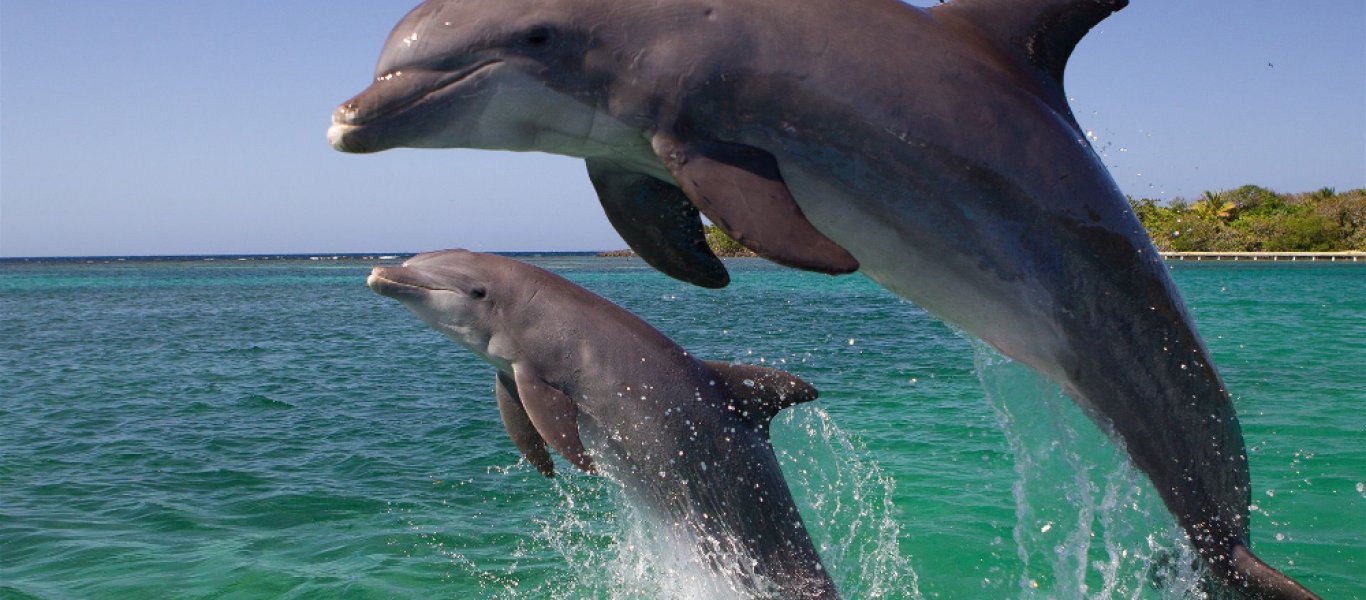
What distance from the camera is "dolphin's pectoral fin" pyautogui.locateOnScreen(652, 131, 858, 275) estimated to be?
3.04 meters

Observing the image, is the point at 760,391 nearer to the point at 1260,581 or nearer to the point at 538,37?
the point at 1260,581

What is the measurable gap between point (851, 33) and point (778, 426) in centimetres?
606

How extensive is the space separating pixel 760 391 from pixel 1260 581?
2.39m

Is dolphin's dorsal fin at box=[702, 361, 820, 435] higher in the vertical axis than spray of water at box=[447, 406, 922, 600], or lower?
higher

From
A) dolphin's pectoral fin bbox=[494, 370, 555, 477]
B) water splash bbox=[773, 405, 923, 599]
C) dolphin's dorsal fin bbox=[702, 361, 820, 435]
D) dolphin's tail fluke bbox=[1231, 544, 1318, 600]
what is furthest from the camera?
water splash bbox=[773, 405, 923, 599]

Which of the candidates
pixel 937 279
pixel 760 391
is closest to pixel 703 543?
pixel 760 391

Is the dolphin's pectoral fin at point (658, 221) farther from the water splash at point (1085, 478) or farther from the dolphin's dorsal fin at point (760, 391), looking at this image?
the dolphin's dorsal fin at point (760, 391)

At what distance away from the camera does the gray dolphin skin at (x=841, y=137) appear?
10.7 feet

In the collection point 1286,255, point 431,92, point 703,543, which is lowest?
point 1286,255

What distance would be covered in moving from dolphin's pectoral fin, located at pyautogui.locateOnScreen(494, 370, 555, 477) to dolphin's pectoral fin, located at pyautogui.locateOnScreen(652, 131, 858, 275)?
3.41 m

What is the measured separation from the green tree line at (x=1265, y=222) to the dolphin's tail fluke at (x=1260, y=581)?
247 ft

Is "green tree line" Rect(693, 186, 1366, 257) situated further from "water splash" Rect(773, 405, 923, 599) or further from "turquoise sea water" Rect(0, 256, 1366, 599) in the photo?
"water splash" Rect(773, 405, 923, 599)

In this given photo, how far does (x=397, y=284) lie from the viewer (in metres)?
6.48

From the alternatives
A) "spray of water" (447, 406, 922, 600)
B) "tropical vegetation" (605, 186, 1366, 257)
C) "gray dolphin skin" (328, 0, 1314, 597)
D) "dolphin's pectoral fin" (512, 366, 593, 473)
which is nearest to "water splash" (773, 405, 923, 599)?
"spray of water" (447, 406, 922, 600)
